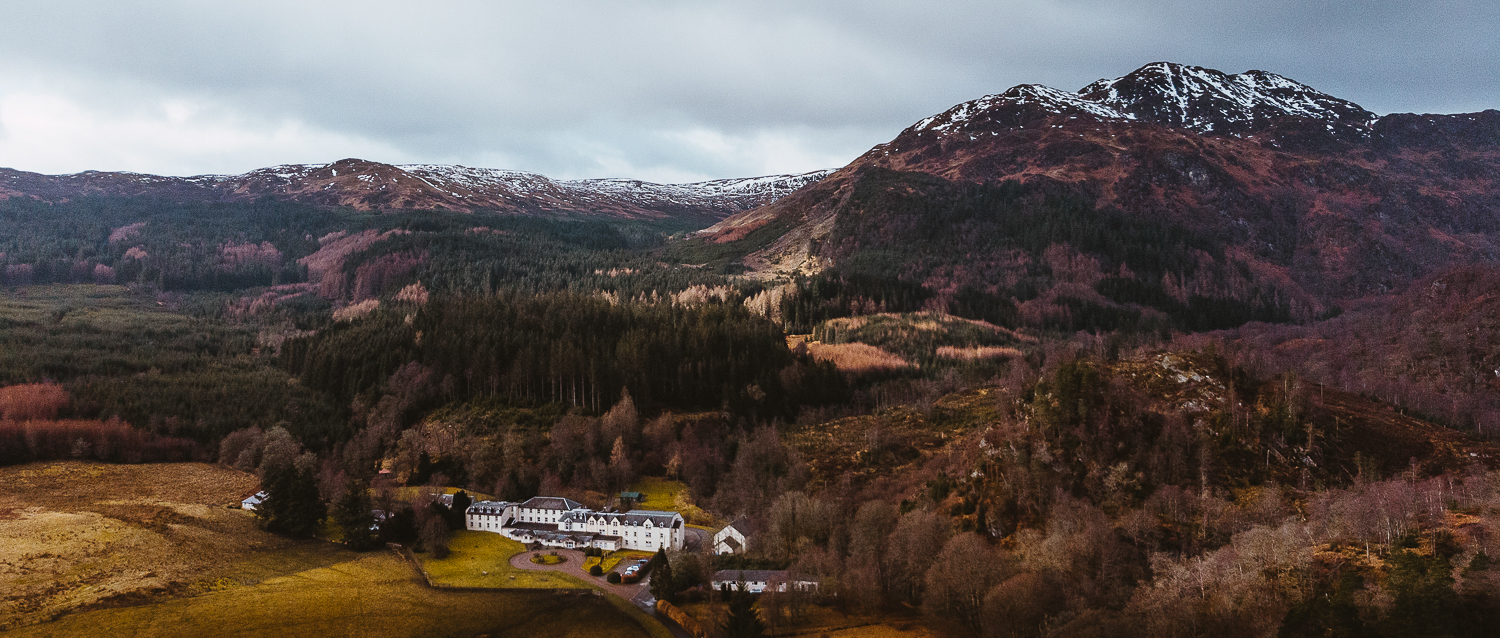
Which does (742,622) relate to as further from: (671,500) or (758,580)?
(671,500)

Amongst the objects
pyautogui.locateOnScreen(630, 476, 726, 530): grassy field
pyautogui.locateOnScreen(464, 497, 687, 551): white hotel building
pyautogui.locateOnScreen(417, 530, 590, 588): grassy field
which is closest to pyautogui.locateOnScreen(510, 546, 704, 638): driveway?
pyautogui.locateOnScreen(417, 530, 590, 588): grassy field

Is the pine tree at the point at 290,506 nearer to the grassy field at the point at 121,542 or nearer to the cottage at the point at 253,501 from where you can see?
the grassy field at the point at 121,542

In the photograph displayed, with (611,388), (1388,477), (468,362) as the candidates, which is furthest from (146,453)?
(1388,477)

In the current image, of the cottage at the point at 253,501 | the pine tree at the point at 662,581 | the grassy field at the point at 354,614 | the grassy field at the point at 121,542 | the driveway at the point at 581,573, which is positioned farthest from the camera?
the cottage at the point at 253,501

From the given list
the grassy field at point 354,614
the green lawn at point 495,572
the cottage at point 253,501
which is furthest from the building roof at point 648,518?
the cottage at point 253,501

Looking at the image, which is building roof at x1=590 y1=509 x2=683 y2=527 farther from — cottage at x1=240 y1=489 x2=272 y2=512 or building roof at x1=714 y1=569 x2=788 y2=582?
cottage at x1=240 y1=489 x2=272 y2=512

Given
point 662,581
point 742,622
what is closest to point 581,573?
point 662,581

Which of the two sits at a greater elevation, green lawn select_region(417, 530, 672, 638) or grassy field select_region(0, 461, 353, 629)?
grassy field select_region(0, 461, 353, 629)
